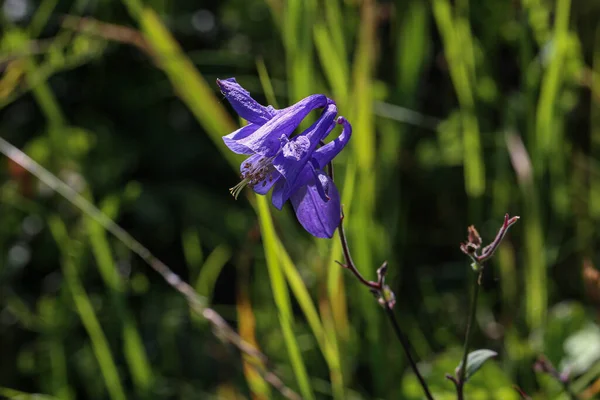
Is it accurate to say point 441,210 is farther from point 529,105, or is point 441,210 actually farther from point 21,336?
point 21,336

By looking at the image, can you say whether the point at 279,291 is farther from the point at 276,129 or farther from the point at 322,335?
the point at 276,129

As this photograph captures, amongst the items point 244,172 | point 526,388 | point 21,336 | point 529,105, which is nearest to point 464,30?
point 529,105

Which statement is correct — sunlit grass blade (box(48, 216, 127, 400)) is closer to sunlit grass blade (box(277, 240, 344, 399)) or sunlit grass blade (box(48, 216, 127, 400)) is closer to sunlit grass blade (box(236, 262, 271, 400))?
sunlit grass blade (box(236, 262, 271, 400))

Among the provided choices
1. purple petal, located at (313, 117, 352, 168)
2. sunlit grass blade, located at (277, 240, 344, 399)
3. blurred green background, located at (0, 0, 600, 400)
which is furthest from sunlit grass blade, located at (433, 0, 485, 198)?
purple petal, located at (313, 117, 352, 168)

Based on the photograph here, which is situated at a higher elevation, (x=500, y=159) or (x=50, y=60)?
(x=50, y=60)

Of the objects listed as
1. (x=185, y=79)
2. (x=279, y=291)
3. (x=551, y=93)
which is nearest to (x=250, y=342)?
(x=279, y=291)

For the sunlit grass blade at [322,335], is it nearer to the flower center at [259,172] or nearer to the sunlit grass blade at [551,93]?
the flower center at [259,172]
